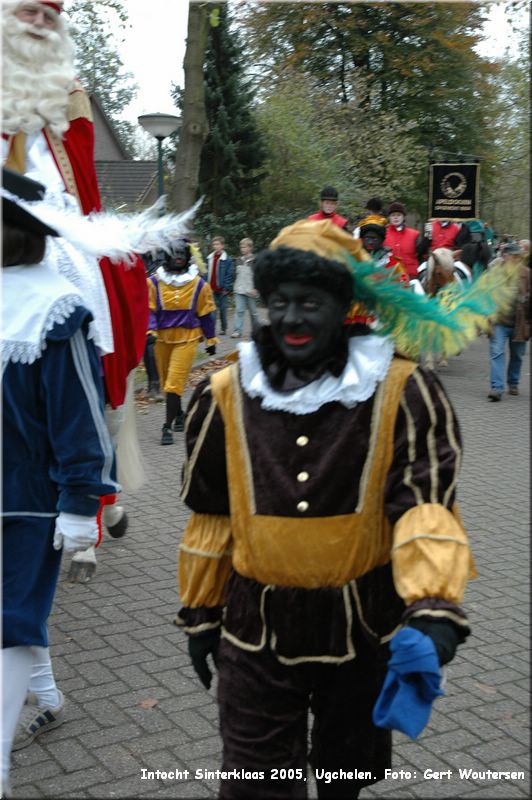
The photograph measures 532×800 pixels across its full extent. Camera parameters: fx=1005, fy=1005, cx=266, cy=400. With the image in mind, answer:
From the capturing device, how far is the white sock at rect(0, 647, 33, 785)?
10.0 ft

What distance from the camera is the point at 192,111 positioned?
12992 mm

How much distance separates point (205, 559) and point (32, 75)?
2.22m

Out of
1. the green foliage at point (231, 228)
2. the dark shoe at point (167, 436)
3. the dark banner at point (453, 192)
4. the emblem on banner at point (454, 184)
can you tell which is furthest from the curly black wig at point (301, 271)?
the green foliage at point (231, 228)

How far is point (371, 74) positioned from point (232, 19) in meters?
5.70

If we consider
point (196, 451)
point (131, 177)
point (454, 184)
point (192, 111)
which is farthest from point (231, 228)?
point (196, 451)

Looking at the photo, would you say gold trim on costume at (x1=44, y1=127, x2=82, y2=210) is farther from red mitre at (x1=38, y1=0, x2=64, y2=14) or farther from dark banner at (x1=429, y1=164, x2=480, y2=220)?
dark banner at (x1=429, y1=164, x2=480, y2=220)

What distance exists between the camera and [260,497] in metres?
2.60

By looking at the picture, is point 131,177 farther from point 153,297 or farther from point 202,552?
point 202,552

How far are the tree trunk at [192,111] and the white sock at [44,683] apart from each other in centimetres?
964

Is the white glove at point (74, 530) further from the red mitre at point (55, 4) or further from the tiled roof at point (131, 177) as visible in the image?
the tiled roof at point (131, 177)

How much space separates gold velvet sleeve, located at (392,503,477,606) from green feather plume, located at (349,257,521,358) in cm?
46

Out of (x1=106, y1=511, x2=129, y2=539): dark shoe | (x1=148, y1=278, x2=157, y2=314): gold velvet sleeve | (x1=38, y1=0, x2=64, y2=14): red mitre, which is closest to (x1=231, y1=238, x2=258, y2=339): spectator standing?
(x1=148, y1=278, x2=157, y2=314): gold velvet sleeve

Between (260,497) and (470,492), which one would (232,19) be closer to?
(470,492)

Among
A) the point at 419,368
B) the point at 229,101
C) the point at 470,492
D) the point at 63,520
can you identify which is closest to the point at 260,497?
the point at 419,368
